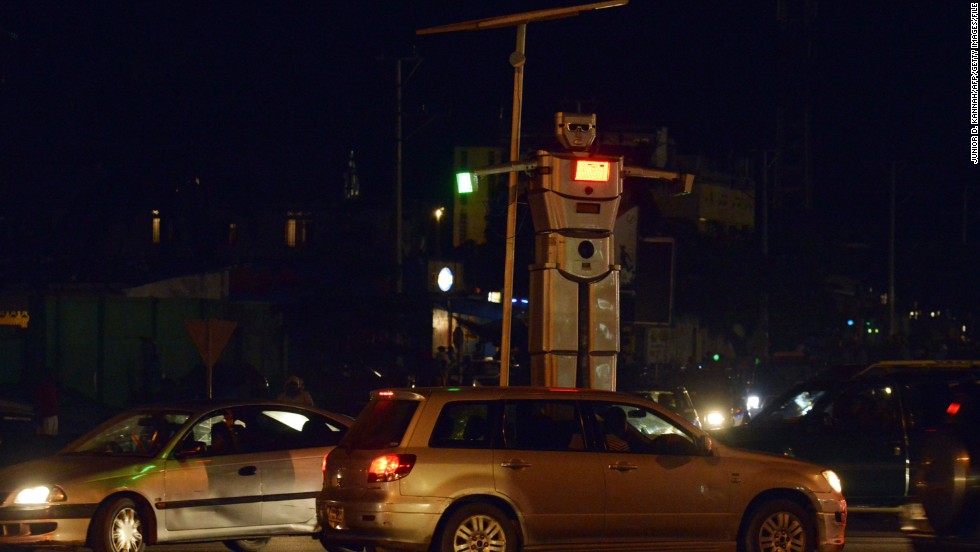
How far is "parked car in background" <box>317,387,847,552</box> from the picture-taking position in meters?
9.58

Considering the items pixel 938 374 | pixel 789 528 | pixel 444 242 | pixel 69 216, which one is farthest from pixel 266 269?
pixel 789 528

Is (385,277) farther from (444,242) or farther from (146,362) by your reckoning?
(146,362)

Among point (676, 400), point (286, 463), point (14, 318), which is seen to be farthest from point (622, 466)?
point (14, 318)

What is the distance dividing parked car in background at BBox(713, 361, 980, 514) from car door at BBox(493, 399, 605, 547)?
4.57 m

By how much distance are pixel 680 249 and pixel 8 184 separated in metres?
28.5

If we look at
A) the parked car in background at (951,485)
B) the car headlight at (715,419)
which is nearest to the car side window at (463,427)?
the parked car in background at (951,485)

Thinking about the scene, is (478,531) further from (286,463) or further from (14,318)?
(14,318)

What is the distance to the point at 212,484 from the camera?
11.2m

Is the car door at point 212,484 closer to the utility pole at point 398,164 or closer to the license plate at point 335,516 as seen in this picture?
the license plate at point 335,516

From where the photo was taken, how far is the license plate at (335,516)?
978 cm

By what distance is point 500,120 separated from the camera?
232ft

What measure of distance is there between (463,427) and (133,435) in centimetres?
353

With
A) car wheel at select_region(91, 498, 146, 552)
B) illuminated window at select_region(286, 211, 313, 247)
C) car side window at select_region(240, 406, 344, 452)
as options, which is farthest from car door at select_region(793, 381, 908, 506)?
illuminated window at select_region(286, 211, 313, 247)

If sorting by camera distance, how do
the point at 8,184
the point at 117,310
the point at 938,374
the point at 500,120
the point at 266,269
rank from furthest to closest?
the point at 500,120
the point at 8,184
the point at 266,269
the point at 117,310
the point at 938,374
